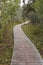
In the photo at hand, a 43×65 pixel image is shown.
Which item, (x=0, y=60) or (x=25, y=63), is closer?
(x=25, y=63)

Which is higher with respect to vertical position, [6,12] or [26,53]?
[6,12]

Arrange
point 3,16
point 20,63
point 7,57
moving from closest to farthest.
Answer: point 20,63
point 7,57
point 3,16

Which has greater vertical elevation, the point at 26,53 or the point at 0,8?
the point at 0,8

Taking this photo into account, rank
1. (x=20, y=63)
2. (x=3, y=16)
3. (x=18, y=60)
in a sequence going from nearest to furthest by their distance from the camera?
(x=20, y=63)
(x=18, y=60)
(x=3, y=16)

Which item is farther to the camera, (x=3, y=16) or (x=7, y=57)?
(x=3, y=16)

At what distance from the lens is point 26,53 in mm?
11336

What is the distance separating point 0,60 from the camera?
33.1 ft

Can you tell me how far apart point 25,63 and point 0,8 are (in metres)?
7.46

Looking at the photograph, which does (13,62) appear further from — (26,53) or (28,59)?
(26,53)

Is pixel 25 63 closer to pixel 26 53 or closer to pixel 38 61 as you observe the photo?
pixel 38 61

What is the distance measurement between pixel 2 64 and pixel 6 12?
22.7 ft

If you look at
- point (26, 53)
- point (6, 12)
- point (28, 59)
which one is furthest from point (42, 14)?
point (28, 59)

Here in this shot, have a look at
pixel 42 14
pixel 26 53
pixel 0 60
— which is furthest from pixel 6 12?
pixel 0 60

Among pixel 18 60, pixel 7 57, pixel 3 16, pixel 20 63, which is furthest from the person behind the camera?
pixel 3 16
